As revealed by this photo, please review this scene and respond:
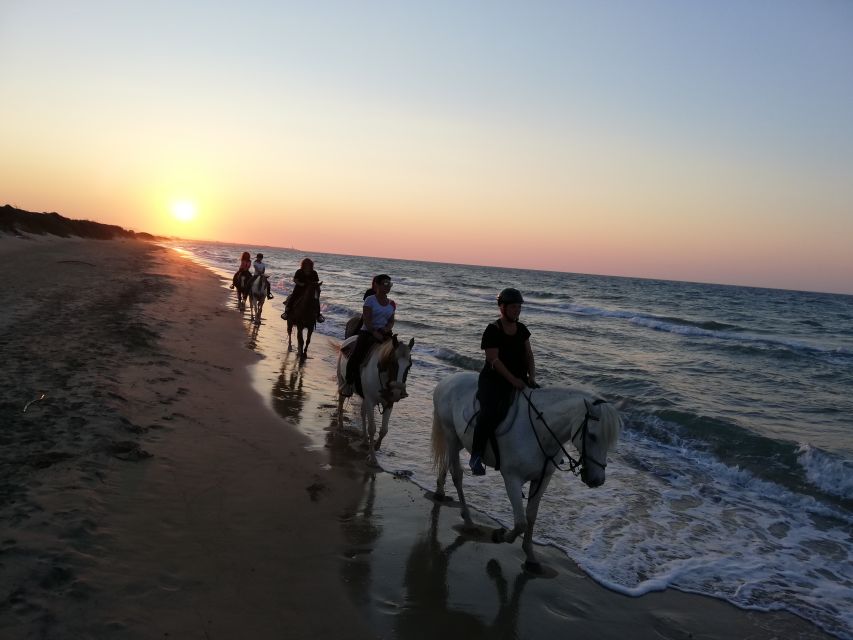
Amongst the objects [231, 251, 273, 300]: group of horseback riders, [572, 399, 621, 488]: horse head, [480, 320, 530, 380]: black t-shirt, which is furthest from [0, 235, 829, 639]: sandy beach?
[231, 251, 273, 300]: group of horseback riders

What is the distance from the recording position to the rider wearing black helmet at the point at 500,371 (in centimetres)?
542

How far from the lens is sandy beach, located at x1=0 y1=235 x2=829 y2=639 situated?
12.4ft

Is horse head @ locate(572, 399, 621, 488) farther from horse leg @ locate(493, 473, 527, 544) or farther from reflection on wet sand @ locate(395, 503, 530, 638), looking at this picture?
reflection on wet sand @ locate(395, 503, 530, 638)

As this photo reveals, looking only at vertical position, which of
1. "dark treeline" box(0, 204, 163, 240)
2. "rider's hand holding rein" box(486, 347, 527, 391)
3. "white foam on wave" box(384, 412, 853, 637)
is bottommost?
"white foam on wave" box(384, 412, 853, 637)

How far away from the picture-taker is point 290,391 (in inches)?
440

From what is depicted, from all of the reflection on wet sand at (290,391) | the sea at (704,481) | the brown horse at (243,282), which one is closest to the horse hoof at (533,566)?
the sea at (704,481)

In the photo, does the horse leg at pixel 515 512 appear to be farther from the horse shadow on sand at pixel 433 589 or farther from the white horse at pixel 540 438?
the horse shadow on sand at pixel 433 589

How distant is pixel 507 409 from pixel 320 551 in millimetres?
2240

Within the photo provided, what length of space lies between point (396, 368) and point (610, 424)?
129 inches

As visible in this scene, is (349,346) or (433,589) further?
(349,346)

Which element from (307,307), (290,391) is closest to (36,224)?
(307,307)

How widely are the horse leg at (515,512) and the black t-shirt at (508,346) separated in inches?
41.7

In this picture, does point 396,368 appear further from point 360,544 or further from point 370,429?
point 360,544

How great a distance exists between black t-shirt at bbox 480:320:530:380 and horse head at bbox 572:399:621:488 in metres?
1.00
